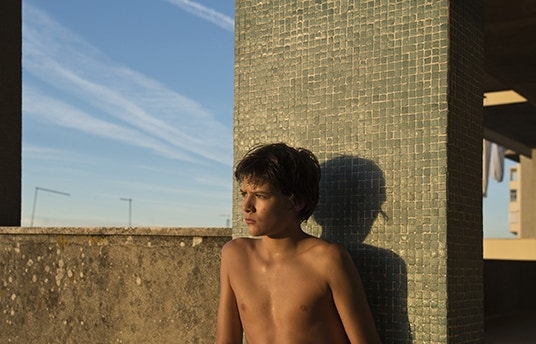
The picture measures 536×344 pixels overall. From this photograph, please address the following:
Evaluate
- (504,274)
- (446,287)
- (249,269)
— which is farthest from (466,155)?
(504,274)

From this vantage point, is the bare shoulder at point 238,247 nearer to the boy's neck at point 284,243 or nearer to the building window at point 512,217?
the boy's neck at point 284,243

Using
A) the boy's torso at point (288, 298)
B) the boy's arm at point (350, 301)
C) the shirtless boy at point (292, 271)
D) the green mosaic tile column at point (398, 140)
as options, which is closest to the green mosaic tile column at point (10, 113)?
the green mosaic tile column at point (398, 140)

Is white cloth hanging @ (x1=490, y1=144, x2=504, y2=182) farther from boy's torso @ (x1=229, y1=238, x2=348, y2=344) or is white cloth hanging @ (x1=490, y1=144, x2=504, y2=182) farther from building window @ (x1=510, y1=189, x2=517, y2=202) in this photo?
building window @ (x1=510, y1=189, x2=517, y2=202)

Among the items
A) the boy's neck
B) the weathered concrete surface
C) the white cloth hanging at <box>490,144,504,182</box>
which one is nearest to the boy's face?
the boy's neck

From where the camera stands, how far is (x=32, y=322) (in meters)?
5.86

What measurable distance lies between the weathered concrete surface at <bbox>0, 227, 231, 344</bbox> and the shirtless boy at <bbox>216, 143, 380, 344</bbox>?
1.29 metres

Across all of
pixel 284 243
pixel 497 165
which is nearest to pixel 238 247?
pixel 284 243

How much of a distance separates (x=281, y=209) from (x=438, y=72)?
1015 millimetres

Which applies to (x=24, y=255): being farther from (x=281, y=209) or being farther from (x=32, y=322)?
(x=281, y=209)

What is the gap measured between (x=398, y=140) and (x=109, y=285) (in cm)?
267

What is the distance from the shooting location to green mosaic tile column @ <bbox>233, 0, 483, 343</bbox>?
3.49 meters

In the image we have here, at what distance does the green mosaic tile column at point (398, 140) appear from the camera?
11.5 feet

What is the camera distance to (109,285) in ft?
17.4

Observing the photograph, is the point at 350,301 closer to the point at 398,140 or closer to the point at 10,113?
the point at 398,140
